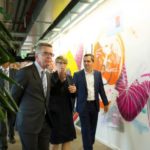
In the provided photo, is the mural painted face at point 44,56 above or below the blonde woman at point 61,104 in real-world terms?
above

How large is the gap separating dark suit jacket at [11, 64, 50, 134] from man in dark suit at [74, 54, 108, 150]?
5.19ft

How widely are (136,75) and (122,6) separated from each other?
1168 millimetres

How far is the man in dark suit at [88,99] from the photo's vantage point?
3.97 metres

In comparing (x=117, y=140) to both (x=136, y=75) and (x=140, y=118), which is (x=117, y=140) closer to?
(x=140, y=118)

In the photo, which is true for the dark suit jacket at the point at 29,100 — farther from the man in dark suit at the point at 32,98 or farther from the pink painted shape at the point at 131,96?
the pink painted shape at the point at 131,96

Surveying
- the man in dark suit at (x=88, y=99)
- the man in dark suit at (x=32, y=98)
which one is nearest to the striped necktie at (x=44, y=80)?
the man in dark suit at (x=32, y=98)

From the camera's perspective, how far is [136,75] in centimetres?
381

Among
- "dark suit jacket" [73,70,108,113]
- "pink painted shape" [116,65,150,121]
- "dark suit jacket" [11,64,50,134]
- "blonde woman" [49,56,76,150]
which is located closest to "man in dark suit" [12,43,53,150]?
"dark suit jacket" [11,64,50,134]

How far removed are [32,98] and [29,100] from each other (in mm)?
32

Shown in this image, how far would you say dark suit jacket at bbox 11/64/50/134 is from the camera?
2391mm

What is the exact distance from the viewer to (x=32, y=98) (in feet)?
7.97

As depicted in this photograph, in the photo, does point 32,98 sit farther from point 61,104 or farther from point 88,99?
point 88,99

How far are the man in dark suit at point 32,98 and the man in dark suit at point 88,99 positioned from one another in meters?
1.50

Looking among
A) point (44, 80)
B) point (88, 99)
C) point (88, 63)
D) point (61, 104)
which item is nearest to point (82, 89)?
point (88, 99)
